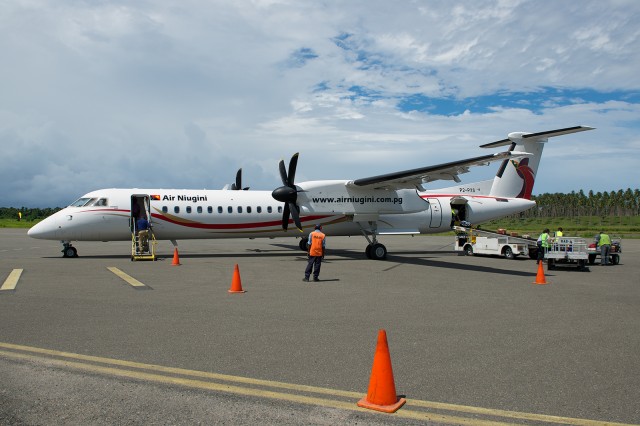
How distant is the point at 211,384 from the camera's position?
539 cm

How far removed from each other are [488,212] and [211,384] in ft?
72.3

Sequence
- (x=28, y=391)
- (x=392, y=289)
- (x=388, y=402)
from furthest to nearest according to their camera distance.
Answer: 1. (x=392, y=289)
2. (x=28, y=391)
3. (x=388, y=402)

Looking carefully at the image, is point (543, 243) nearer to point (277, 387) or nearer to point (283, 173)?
point (283, 173)

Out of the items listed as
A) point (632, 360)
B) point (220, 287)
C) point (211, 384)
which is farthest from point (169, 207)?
point (632, 360)

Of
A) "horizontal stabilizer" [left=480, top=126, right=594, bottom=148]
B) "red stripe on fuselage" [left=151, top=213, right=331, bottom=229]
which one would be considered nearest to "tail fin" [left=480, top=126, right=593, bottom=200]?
"horizontal stabilizer" [left=480, top=126, right=594, bottom=148]

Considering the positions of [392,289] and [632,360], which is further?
[392,289]

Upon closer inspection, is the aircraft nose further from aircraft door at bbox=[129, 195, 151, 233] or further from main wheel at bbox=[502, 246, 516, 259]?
main wheel at bbox=[502, 246, 516, 259]

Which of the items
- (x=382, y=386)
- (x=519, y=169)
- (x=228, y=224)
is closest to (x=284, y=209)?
(x=228, y=224)

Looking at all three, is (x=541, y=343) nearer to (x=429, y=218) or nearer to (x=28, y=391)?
(x=28, y=391)

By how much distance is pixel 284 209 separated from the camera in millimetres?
21562

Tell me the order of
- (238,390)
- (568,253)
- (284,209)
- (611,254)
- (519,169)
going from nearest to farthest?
1. (238,390)
2. (568,253)
3. (611,254)
4. (284,209)
5. (519,169)

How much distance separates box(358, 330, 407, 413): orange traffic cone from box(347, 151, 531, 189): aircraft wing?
13.4 metres

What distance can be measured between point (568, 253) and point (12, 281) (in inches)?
701

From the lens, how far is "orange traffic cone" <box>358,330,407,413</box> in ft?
15.5
